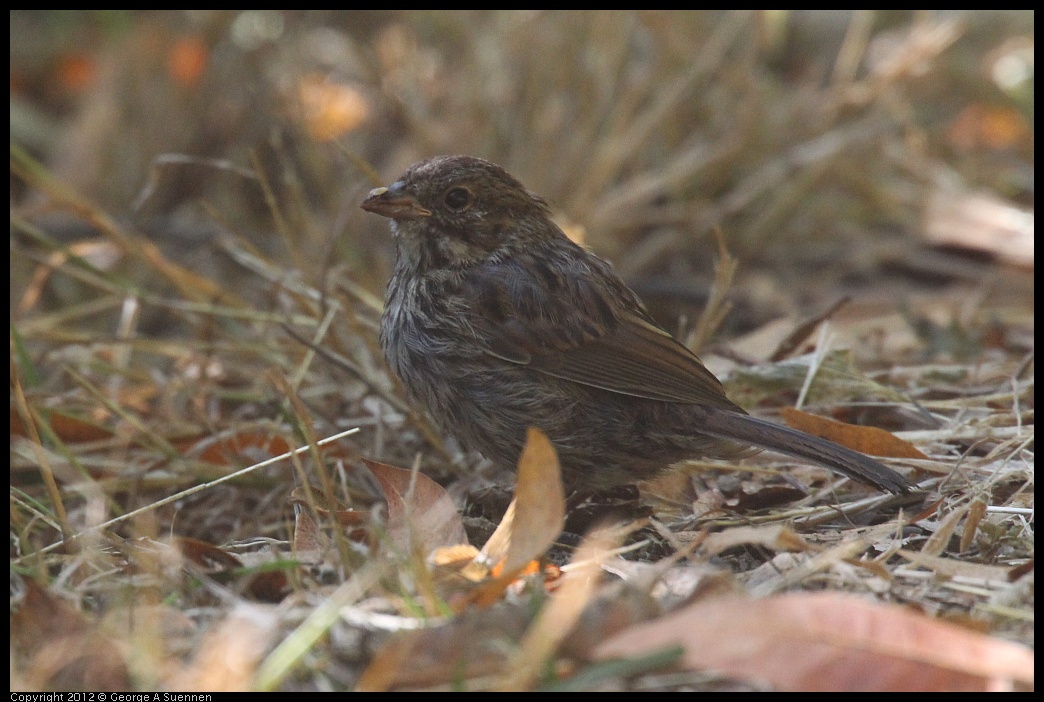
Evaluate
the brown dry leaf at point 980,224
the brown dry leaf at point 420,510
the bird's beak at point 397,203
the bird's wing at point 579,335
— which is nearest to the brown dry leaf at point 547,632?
the brown dry leaf at point 420,510

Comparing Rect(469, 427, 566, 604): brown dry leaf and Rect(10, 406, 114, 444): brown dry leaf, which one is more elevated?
Rect(469, 427, 566, 604): brown dry leaf

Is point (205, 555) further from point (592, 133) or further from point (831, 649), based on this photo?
point (592, 133)

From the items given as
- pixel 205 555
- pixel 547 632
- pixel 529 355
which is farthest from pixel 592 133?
pixel 547 632

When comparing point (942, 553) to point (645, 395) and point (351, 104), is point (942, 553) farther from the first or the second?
point (351, 104)

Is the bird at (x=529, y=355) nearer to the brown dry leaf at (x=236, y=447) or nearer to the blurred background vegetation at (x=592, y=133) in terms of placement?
the brown dry leaf at (x=236, y=447)

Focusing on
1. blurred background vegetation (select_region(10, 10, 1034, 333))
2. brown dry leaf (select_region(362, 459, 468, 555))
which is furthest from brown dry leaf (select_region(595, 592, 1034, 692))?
blurred background vegetation (select_region(10, 10, 1034, 333))

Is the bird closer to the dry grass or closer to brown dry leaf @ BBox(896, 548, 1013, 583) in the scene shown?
the dry grass

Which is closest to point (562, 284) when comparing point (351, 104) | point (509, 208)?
point (509, 208)
